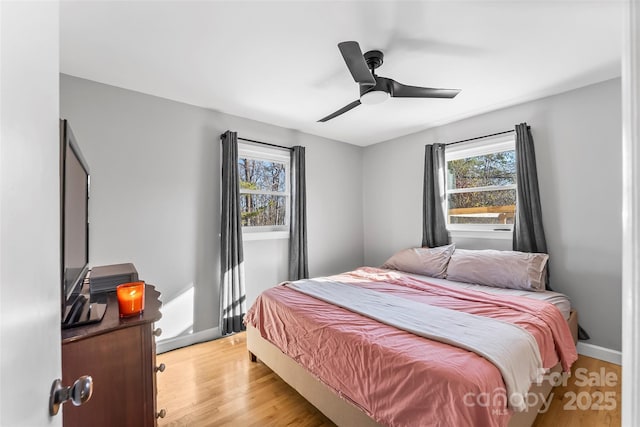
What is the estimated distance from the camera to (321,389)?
1.71 meters

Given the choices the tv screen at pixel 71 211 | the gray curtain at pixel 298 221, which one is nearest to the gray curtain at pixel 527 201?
the gray curtain at pixel 298 221

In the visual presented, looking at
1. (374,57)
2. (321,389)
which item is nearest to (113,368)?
(321,389)

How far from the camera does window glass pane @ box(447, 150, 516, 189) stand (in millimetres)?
3102

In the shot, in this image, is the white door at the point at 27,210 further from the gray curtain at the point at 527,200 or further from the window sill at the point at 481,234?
the window sill at the point at 481,234

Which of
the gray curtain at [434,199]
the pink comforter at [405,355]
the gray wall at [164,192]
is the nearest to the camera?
the pink comforter at [405,355]

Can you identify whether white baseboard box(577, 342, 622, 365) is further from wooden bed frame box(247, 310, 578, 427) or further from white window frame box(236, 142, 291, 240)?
white window frame box(236, 142, 291, 240)

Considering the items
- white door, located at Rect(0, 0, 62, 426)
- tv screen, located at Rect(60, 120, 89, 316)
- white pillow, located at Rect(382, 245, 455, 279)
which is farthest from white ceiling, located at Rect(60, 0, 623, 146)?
white pillow, located at Rect(382, 245, 455, 279)

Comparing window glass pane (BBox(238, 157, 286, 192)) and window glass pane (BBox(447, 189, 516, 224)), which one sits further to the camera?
window glass pane (BBox(238, 157, 286, 192))

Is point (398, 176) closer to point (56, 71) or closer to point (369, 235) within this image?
point (369, 235)

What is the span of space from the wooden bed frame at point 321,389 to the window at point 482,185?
1160 millimetres

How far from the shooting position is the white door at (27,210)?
15.2 inches

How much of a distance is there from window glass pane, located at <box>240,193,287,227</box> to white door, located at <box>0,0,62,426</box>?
8.84 ft

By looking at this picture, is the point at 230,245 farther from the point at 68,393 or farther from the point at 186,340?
the point at 68,393

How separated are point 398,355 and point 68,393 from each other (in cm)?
124
